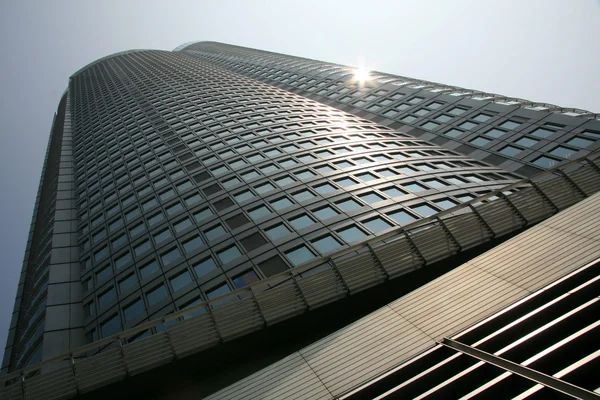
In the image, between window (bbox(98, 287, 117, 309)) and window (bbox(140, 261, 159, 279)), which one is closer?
window (bbox(98, 287, 117, 309))

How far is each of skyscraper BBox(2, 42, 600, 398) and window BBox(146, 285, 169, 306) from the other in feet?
0.25

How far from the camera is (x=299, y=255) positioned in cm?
2112

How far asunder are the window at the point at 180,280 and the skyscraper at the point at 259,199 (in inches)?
9.1

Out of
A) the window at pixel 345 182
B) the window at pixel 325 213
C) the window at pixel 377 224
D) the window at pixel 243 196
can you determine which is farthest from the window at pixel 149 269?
the window at pixel 345 182

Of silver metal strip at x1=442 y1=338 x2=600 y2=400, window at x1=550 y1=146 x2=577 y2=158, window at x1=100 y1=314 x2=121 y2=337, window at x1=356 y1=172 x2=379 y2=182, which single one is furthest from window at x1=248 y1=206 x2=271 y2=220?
window at x1=550 y1=146 x2=577 y2=158

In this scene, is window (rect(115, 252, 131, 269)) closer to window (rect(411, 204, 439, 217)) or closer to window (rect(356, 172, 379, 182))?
window (rect(356, 172, 379, 182))

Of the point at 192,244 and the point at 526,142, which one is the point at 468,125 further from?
the point at 192,244

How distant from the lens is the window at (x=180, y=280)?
21094mm

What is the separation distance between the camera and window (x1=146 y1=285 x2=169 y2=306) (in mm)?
20913

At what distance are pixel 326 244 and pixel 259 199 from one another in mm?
6318

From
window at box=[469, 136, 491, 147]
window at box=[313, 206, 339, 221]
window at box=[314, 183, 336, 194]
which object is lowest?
window at box=[313, 206, 339, 221]

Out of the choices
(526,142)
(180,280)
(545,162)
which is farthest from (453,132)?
(180,280)

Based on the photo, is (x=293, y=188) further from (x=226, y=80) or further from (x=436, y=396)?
(x=226, y=80)

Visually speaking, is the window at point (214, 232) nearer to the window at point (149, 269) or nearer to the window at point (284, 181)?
the window at point (149, 269)
